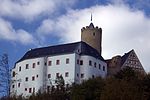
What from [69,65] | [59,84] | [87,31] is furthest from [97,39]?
[59,84]

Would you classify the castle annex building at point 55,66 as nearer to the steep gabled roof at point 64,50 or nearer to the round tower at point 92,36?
the steep gabled roof at point 64,50

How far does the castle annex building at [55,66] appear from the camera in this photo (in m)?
93.8

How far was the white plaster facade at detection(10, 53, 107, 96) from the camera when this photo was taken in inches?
3684

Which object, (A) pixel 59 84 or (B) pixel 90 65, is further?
(B) pixel 90 65

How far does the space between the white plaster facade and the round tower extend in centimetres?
993

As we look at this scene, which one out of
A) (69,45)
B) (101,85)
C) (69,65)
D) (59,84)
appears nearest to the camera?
→ (101,85)

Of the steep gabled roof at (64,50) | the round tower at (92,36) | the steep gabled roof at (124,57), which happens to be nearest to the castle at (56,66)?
the steep gabled roof at (64,50)

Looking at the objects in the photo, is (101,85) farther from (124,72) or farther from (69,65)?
(69,65)

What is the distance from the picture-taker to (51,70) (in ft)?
316

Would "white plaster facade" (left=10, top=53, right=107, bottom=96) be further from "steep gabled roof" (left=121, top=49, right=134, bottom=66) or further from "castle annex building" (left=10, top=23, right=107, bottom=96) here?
"steep gabled roof" (left=121, top=49, right=134, bottom=66)

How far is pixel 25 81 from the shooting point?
324 ft

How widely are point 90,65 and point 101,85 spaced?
2993 cm

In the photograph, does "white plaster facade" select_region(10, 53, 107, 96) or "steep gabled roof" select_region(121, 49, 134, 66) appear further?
"steep gabled roof" select_region(121, 49, 134, 66)

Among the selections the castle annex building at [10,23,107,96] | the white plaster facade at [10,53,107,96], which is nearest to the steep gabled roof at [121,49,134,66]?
the castle annex building at [10,23,107,96]
